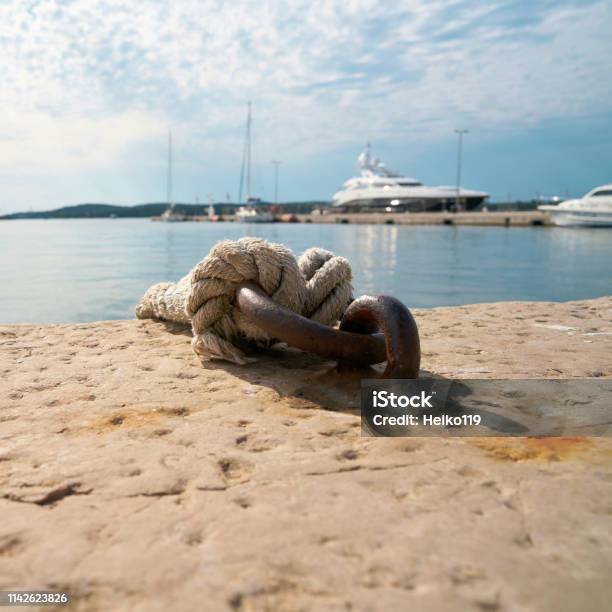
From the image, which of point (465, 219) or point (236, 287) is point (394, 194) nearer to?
point (465, 219)

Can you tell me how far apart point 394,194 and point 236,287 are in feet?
194

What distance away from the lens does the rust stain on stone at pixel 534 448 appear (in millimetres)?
1630

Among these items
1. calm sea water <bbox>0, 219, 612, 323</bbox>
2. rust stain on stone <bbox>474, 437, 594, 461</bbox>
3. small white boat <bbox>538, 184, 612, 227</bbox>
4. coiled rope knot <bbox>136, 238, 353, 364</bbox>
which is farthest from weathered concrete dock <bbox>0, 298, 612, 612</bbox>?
small white boat <bbox>538, 184, 612, 227</bbox>

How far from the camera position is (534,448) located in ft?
5.54

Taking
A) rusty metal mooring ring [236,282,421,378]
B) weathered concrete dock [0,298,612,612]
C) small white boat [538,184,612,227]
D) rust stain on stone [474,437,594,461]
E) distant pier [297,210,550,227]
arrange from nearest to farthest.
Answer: weathered concrete dock [0,298,612,612] < rust stain on stone [474,437,594,461] < rusty metal mooring ring [236,282,421,378] < small white boat [538,184,612,227] < distant pier [297,210,550,227]

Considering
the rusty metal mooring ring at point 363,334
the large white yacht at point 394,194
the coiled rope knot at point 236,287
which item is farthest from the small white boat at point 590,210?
the rusty metal mooring ring at point 363,334

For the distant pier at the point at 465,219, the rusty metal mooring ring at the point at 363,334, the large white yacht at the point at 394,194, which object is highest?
the large white yacht at the point at 394,194

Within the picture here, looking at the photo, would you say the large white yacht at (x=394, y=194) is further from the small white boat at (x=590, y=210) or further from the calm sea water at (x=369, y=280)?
the calm sea water at (x=369, y=280)

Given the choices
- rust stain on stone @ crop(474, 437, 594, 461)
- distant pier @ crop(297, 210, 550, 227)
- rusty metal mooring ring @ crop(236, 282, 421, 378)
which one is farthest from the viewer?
distant pier @ crop(297, 210, 550, 227)

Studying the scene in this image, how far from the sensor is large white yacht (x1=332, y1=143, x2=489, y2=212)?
5934cm

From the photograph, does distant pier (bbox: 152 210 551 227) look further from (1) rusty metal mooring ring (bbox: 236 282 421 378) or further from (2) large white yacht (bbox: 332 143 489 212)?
(1) rusty metal mooring ring (bbox: 236 282 421 378)

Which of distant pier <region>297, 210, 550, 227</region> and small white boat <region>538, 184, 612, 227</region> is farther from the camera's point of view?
distant pier <region>297, 210, 550, 227</region>

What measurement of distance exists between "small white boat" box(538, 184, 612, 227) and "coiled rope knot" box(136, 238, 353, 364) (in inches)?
1450

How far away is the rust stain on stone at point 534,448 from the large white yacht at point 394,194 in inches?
2315
